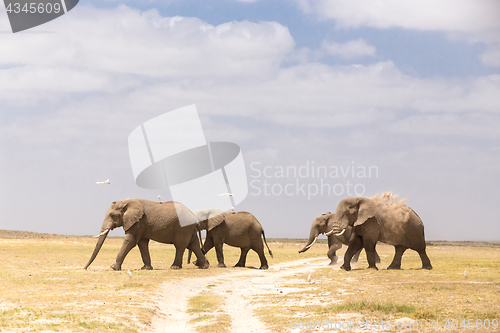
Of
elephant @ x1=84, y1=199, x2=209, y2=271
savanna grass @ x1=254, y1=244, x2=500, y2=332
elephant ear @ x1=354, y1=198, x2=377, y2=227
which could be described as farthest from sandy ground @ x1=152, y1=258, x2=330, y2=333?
elephant ear @ x1=354, y1=198, x2=377, y2=227

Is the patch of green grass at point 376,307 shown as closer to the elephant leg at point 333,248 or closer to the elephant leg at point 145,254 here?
the elephant leg at point 145,254

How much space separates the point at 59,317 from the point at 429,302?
1003cm

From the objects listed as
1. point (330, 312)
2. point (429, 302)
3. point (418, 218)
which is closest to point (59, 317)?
point (330, 312)

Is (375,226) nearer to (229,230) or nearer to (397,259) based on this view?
(397,259)

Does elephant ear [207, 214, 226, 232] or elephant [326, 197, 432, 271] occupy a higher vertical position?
elephant ear [207, 214, 226, 232]

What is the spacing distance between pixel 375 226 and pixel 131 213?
12725 millimetres

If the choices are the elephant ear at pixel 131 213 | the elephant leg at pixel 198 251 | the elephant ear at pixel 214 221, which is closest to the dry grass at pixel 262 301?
the elephant ear at pixel 131 213

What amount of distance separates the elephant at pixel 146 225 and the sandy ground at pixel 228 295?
3454 mm

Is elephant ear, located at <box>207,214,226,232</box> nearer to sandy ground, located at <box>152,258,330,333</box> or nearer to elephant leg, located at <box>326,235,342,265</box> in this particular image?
sandy ground, located at <box>152,258,330,333</box>

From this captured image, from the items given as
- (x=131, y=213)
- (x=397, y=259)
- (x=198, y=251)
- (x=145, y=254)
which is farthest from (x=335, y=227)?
(x=131, y=213)

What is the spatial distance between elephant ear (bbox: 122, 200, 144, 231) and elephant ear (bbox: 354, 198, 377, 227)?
1131 centimetres

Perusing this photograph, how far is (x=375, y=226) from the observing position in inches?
1137

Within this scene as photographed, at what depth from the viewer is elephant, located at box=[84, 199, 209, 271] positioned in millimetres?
28188

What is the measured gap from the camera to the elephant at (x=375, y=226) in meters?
28.8
